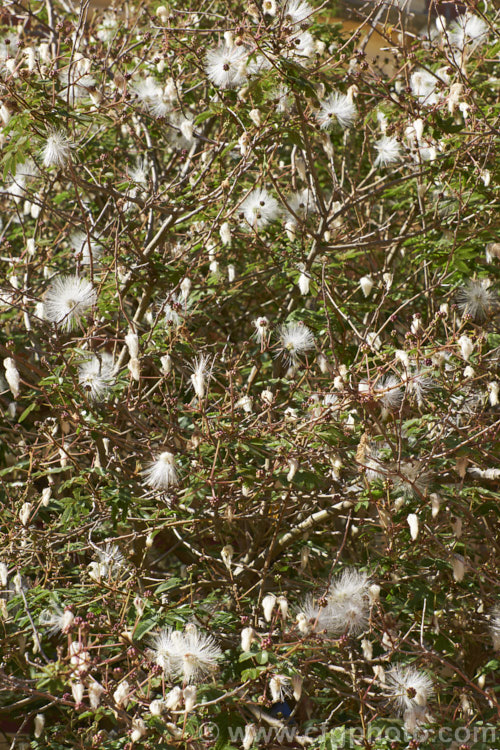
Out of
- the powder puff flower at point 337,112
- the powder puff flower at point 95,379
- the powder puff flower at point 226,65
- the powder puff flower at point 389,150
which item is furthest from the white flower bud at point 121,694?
the powder puff flower at point 389,150

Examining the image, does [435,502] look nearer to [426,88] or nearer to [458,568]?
[458,568]

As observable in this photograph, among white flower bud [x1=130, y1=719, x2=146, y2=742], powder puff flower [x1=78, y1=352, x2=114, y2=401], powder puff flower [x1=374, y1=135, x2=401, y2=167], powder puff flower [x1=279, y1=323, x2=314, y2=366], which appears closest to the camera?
white flower bud [x1=130, y1=719, x2=146, y2=742]

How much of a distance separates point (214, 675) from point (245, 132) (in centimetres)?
218

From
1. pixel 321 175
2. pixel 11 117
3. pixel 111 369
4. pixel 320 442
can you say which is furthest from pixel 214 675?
pixel 321 175

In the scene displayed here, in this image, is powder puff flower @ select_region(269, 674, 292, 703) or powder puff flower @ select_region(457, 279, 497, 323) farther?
powder puff flower @ select_region(457, 279, 497, 323)

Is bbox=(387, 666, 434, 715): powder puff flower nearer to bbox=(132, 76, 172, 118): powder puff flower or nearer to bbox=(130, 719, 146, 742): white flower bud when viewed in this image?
bbox=(130, 719, 146, 742): white flower bud

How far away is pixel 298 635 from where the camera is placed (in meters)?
2.82


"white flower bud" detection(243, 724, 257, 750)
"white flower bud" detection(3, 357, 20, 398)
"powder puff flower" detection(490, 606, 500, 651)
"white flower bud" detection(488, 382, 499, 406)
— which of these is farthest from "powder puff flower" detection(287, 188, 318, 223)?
"white flower bud" detection(243, 724, 257, 750)

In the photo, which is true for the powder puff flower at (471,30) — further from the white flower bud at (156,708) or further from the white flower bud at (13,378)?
the white flower bud at (156,708)

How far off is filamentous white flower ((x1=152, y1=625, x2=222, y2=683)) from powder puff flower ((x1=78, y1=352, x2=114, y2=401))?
0.99 metres

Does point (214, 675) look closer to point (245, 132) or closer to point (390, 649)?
point (390, 649)

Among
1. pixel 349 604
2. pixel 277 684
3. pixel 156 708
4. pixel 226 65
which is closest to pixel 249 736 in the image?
pixel 277 684

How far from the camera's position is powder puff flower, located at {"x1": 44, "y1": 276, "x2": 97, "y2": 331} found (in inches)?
128

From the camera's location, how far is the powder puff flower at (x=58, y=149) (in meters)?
3.08
